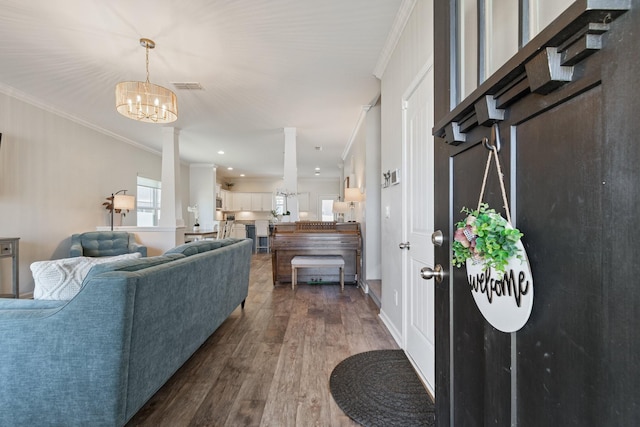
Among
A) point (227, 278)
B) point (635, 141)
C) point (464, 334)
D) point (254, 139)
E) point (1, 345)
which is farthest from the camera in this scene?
point (254, 139)

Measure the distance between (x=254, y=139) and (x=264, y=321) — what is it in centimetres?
386

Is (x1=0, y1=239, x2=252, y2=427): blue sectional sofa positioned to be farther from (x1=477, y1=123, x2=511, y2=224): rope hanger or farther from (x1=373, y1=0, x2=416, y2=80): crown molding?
(x1=373, y1=0, x2=416, y2=80): crown molding

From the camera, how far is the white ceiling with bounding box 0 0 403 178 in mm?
2201

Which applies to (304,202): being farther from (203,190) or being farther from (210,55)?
(210,55)

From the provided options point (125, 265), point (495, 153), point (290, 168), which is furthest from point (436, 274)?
point (290, 168)

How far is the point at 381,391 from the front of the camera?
1728 millimetres

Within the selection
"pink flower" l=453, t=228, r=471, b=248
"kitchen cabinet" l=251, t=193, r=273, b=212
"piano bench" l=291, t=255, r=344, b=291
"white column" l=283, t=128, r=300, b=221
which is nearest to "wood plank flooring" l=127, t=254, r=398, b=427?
"piano bench" l=291, t=255, r=344, b=291

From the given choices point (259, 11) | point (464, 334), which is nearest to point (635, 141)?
point (464, 334)

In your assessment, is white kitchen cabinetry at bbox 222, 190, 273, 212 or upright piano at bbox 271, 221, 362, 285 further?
white kitchen cabinetry at bbox 222, 190, 273, 212

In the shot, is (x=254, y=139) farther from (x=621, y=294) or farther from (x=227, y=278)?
(x=621, y=294)

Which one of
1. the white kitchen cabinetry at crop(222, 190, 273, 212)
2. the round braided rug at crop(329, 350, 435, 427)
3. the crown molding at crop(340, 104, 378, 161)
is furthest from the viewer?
the white kitchen cabinetry at crop(222, 190, 273, 212)

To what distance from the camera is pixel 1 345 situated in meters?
1.22

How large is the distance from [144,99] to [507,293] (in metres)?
3.09

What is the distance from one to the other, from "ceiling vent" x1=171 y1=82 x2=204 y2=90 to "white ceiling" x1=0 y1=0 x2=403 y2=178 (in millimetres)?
75
